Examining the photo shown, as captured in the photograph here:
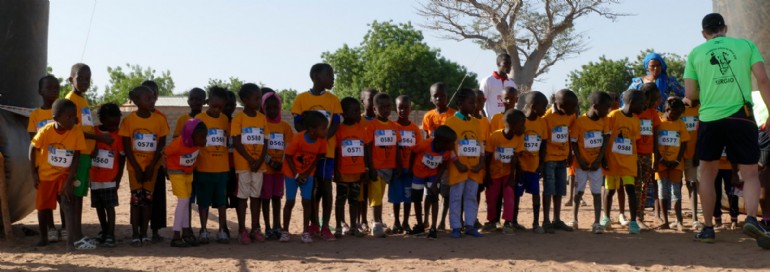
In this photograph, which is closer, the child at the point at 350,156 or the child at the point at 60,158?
the child at the point at 60,158

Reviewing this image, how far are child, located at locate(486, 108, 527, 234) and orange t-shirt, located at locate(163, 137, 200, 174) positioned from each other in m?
2.90

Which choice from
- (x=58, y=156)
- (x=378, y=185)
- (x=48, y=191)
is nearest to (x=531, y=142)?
(x=378, y=185)

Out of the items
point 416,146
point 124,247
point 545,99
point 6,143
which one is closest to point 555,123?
point 545,99

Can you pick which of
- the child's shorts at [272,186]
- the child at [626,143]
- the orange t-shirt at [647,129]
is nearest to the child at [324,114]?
the child's shorts at [272,186]

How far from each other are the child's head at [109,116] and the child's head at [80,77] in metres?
0.31

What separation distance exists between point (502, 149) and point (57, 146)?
13.5 feet

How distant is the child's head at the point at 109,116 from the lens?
25.2 feet

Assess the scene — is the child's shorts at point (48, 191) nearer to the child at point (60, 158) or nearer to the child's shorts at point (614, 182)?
the child at point (60, 158)

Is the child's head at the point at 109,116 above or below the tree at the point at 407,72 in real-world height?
below

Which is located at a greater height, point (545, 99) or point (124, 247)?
point (545, 99)

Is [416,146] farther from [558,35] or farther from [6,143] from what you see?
[558,35]

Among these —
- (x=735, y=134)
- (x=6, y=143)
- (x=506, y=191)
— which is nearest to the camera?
(x=735, y=134)

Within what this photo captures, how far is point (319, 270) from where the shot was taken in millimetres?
6320

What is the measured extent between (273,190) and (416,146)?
1454 mm
